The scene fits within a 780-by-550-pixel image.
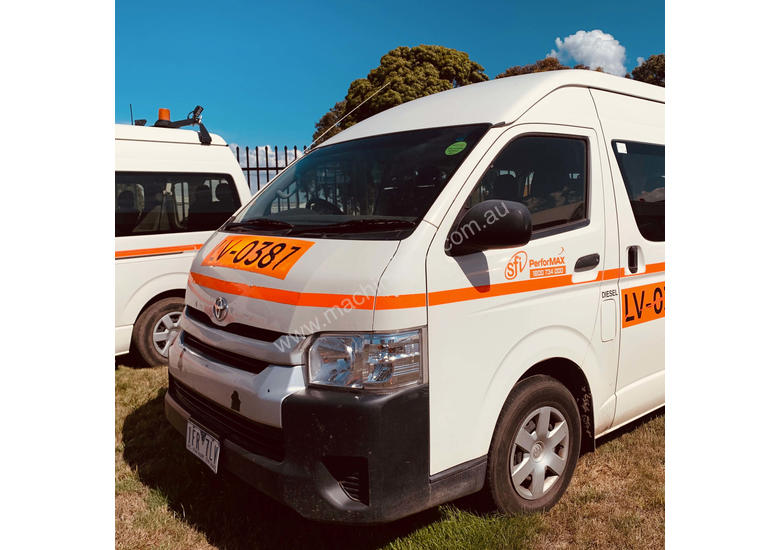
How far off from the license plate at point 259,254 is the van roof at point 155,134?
315 cm

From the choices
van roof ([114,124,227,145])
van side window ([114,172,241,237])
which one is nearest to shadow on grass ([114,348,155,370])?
van side window ([114,172,241,237])

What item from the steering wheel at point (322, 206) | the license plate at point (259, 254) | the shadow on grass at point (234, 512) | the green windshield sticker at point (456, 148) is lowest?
the shadow on grass at point (234, 512)

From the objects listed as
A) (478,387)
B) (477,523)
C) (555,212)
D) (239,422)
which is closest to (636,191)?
(555,212)

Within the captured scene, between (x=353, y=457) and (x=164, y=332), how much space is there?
4.09m

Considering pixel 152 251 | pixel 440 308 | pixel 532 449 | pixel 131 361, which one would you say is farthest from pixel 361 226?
pixel 131 361

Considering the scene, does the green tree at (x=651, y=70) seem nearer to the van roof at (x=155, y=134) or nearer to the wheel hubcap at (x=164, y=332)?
the van roof at (x=155, y=134)

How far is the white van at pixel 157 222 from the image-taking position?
17.5ft

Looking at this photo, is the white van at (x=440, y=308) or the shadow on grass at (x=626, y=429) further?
the shadow on grass at (x=626, y=429)

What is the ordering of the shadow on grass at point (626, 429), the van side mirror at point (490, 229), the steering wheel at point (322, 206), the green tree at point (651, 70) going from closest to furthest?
the van side mirror at point (490, 229) < the steering wheel at point (322, 206) < the shadow on grass at point (626, 429) < the green tree at point (651, 70)

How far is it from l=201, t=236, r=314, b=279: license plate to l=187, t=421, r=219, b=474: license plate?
2.68 ft

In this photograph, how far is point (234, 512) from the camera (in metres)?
2.96

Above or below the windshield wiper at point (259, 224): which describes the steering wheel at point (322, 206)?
above

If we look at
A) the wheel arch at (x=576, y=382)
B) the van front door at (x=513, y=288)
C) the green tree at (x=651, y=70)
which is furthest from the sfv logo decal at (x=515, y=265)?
the green tree at (x=651, y=70)

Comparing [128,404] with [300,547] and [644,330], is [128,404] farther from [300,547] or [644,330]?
[644,330]
